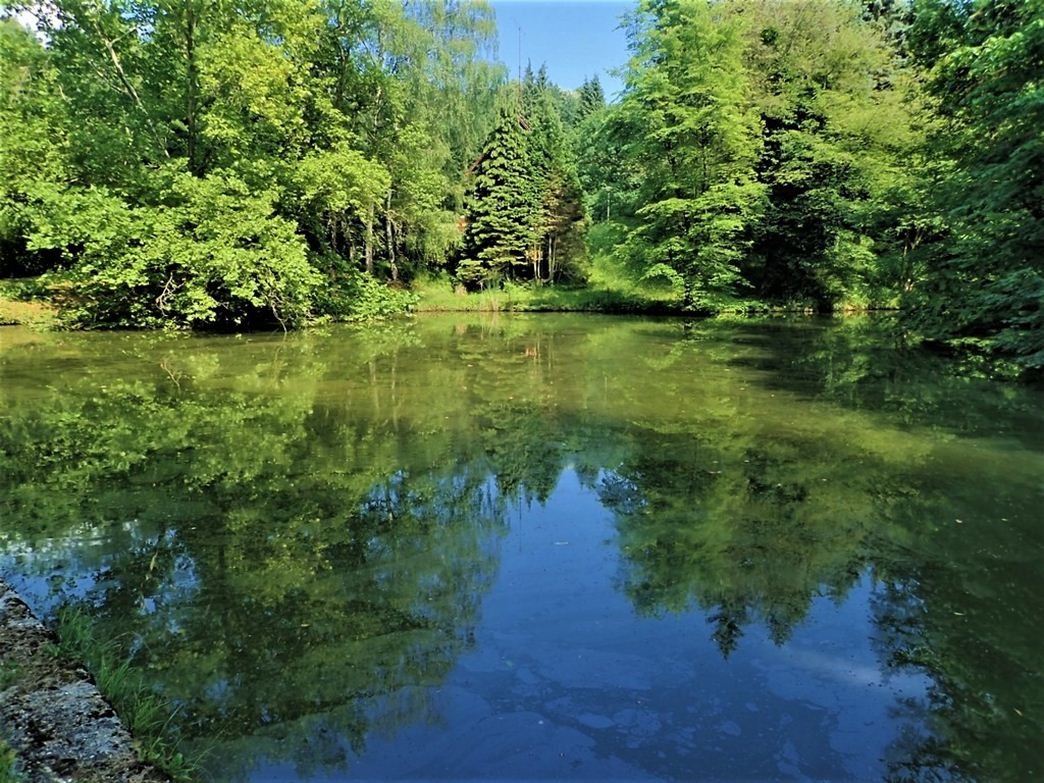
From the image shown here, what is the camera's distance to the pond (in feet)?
9.70

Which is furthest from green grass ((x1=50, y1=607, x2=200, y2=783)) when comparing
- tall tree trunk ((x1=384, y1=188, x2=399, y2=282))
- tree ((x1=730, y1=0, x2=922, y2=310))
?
tall tree trunk ((x1=384, y1=188, x2=399, y2=282))

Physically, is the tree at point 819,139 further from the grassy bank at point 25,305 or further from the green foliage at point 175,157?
the grassy bank at point 25,305

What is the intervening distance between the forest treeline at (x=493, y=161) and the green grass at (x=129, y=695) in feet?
33.6

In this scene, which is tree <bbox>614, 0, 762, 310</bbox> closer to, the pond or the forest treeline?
the forest treeline

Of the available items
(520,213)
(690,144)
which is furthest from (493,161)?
(690,144)

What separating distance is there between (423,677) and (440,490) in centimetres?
296

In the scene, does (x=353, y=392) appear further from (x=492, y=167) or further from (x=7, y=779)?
(x=492, y=167)

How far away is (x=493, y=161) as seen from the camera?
3397 cm

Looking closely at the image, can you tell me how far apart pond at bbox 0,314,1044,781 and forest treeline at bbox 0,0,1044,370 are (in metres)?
4.87

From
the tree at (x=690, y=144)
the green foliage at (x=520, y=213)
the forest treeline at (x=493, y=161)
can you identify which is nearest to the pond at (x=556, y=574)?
the forest treeline at (x=493, y=161)

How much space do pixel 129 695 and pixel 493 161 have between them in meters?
33.4

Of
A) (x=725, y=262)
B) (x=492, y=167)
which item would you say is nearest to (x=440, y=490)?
(x=725, y=262)

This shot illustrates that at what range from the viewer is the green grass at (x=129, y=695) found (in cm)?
263

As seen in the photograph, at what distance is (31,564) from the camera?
15.0ft
